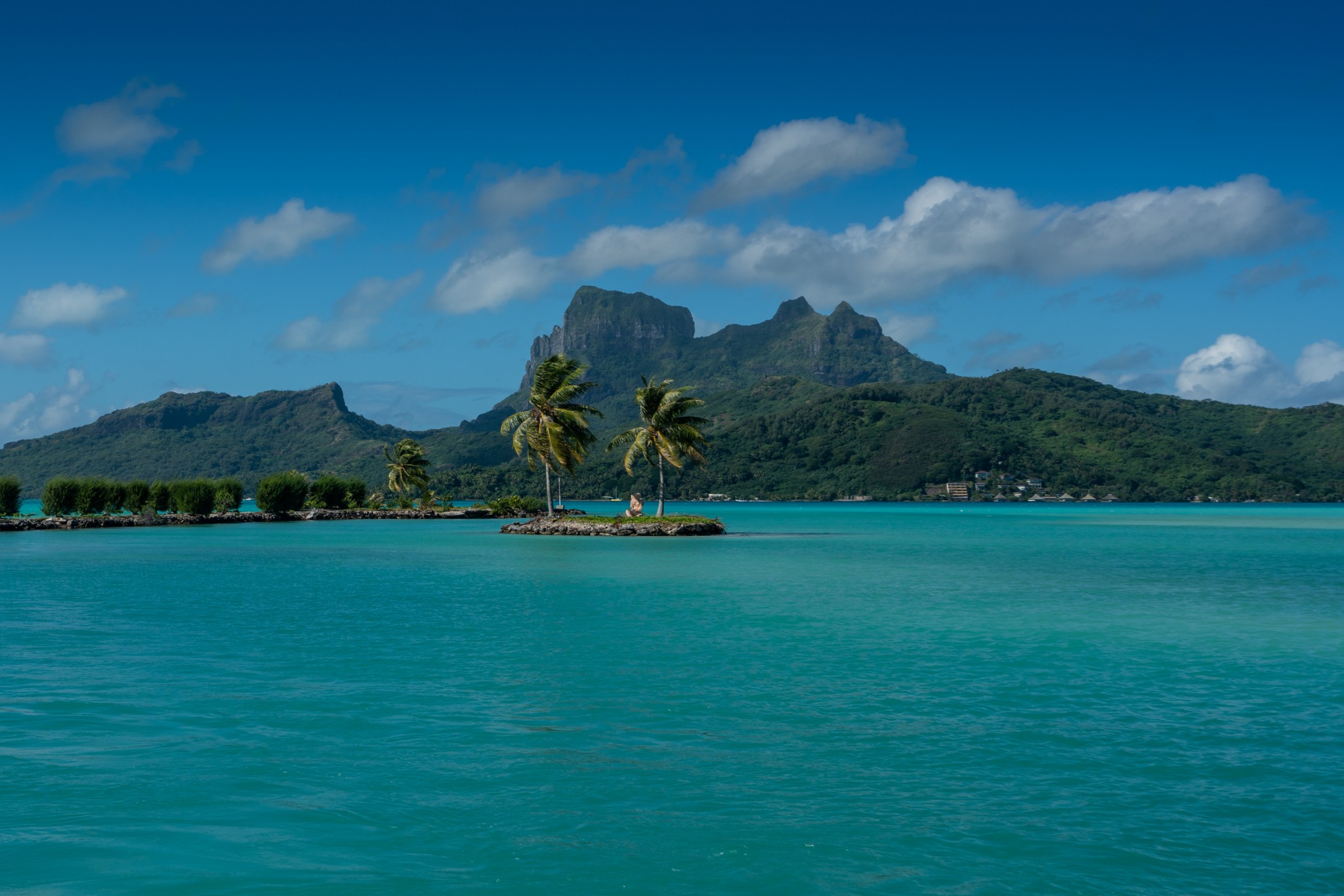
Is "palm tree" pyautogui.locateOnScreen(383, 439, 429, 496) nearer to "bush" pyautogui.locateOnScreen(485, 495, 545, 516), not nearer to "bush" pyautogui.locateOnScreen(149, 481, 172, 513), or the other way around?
"bush" pyautogui.locateOnScreen(485, 495, 545, 516)

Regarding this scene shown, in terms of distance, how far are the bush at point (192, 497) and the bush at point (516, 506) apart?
29620 mm

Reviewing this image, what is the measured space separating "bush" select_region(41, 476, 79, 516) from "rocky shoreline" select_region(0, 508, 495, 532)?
8.86 feet

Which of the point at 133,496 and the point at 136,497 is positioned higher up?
the point at 133,496

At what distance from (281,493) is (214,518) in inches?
411

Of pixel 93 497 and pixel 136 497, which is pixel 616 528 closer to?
pixel 93 497

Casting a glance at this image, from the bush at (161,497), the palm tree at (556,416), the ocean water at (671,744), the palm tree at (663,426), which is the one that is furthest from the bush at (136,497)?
the ocean water at (671,744)

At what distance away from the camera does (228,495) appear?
319ft

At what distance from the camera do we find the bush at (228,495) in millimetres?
96000

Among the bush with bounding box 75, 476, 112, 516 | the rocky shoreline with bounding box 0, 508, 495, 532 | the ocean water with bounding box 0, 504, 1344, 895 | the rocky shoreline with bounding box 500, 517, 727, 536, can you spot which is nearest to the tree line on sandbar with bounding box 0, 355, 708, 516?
the bush with bounding box 75, 476, 112, 516

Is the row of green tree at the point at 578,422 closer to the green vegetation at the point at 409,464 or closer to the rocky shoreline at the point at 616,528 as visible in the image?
the rocky shoreline at the point at 616,528

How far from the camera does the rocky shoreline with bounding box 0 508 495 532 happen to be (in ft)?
251

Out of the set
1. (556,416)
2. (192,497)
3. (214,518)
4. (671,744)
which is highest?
(556,416)

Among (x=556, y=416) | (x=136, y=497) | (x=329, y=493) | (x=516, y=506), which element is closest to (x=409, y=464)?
(x=329, y=493)

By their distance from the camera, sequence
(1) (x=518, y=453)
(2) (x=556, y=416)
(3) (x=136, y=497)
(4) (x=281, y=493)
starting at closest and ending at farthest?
1. (2) (x=556, y=416)
2. (1) (x=518, y=453)
3. (3) (x=136, y=497)
4. (4) (x=281, y=493)
